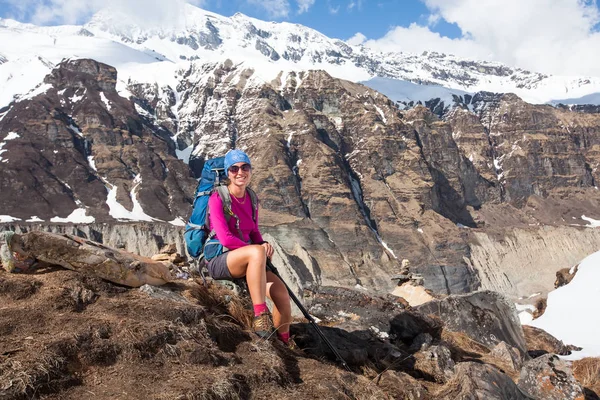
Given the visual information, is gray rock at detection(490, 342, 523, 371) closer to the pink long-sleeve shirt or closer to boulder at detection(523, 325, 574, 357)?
boulder at detection(523, 325, 574, 357)

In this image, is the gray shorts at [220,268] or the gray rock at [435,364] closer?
the gray shorts at [220,268]

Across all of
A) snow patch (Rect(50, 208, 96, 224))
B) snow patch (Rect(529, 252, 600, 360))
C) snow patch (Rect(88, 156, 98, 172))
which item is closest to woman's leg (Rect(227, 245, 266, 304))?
snow patch (Rect(529, 252, 600, 360))

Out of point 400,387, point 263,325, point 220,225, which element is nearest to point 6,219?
point 220,225

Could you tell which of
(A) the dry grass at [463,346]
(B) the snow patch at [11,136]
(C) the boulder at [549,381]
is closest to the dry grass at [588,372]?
(C) the boulder at [549,381]

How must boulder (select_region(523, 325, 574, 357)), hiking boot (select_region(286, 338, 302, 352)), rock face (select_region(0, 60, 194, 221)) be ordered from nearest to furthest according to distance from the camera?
1. hiking boot (select_region(286, 338, 302, 352))
2. boulder (select_region(523, 325, 574, 357))
3. rock face (select_region(0, 60, 194, 221))

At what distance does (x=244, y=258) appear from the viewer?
605 centimetres

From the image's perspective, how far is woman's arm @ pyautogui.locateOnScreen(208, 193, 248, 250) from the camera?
20.2 feet

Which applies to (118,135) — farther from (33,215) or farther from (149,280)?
(149,280)

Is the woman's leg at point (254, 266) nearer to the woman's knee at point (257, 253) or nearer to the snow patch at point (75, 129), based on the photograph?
the woman's knee at point (257, 253)

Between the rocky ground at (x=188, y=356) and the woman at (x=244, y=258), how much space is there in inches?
15.3

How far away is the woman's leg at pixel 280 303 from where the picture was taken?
627cm

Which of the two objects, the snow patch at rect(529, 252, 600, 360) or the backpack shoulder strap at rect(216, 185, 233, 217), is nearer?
the backpack shoulder strap at rect(216, 185, 233, 217)

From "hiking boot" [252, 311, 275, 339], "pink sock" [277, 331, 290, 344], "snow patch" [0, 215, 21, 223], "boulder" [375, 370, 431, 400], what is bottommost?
"snow patch" [0, 215, 21, 223]

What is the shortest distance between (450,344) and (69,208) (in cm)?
16557
